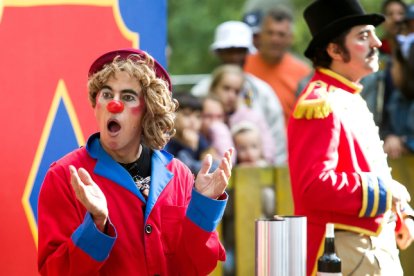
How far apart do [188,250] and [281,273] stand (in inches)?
15.7

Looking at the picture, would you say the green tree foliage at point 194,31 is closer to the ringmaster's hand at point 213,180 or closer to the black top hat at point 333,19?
the black top hat at point 333,19

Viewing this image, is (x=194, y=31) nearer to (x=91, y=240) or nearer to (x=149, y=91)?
(x=149, y=91)

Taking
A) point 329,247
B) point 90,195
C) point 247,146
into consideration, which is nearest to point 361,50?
point 329,247

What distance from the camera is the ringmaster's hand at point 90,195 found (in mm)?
4033

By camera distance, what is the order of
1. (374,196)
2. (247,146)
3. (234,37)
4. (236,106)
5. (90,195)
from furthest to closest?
(234,37) → (236,106) → (247,146) → (374,196) → (90,195)

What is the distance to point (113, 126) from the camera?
4.44 meters

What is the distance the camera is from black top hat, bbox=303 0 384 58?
5.95 m

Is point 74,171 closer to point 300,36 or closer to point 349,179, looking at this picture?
point 349,179

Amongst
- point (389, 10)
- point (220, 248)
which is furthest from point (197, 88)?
point (220, 248)

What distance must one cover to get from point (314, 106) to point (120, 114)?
5.09 feet

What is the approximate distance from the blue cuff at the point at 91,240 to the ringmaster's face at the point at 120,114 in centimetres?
42

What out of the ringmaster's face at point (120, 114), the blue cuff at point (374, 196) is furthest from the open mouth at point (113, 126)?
the blue cuff at point (374, 196)

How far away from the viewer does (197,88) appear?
1041 cm

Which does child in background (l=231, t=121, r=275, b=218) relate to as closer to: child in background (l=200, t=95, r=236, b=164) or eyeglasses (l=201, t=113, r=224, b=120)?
child in background (l=200, t=95, r=236, b=164)
